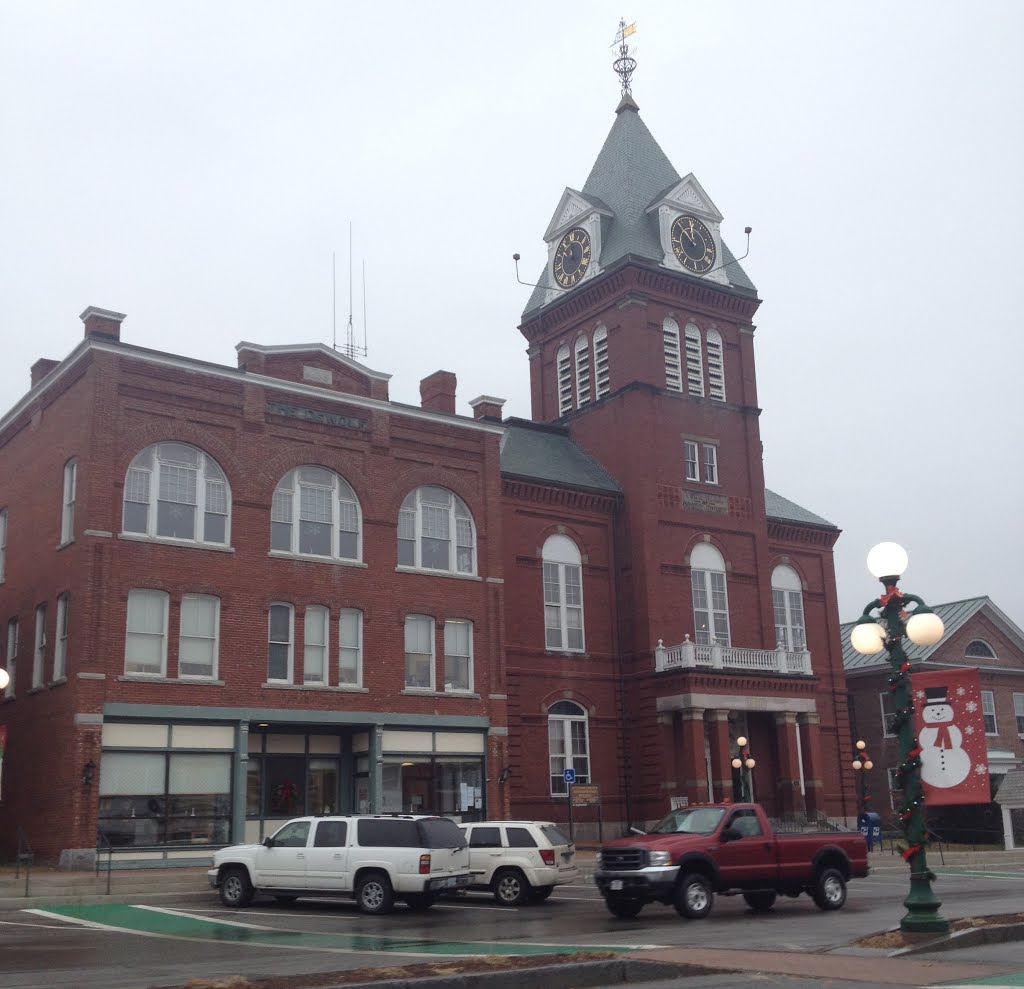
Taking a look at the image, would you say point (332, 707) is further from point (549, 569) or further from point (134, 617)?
point (549, 569)

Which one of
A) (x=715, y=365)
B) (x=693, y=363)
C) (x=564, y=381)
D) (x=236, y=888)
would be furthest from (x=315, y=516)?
(x=715, y=365)

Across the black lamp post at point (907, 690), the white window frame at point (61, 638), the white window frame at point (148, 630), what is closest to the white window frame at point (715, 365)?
the white window frame at point (148, 630)

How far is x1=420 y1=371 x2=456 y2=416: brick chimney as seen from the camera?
41094 mm

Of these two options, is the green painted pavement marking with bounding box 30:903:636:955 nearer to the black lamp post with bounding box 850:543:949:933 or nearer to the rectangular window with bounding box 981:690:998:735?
the black lamp post with bounding box 850:543:949:933

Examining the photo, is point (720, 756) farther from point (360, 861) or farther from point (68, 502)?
point (68, 502)

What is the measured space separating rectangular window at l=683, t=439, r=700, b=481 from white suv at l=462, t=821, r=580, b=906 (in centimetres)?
2308

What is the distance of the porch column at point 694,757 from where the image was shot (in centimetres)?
4075

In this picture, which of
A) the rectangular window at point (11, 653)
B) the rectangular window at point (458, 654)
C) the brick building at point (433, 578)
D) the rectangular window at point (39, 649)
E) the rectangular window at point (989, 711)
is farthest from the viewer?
the rectangular window at point (989, 711)

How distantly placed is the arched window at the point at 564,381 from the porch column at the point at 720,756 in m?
13.8

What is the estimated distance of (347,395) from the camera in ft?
120

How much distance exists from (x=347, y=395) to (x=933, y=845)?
83.9ft

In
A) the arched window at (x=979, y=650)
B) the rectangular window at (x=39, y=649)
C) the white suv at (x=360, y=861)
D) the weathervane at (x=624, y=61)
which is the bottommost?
the white suv at (x=360, y=861)

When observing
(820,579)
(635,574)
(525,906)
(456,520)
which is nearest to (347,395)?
(456,520)

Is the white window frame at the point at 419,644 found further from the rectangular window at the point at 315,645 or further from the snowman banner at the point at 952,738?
the snowman banner at the point at 952,738
